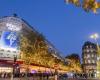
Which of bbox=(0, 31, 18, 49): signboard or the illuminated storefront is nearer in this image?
the illuminated storefront

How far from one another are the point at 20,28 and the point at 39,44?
158 feet

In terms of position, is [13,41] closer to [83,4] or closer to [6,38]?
[6,38]

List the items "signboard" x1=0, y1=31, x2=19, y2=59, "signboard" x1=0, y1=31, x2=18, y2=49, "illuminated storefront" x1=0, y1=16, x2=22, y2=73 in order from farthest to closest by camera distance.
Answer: "signboard" x1=0, y1=31, x2=18, y2=49 → "signboard" x1=0, y1=31, x2=19, y2=59 → "illuminated storefront" x1=0, y1=16, x2=22, y2=73

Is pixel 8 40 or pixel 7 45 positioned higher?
pixel 8 40

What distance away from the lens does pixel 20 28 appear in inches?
5472

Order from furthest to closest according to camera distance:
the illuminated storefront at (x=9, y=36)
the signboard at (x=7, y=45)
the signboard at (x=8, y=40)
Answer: the signboard at (x=8, y=40) < the signboard at (x=7, y=45) < the illuminated storefront at (x=9, y=36)

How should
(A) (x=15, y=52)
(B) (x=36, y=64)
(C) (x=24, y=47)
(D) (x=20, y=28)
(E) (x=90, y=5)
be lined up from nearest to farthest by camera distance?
(E) (x=90, y=5)
(C) (x=24, y=47)
(B) (x=36, y=64)
(A) (x=15, y=52)
(D) (x=20, y=28)

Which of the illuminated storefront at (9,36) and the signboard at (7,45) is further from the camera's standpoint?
the signboard at (7,45)

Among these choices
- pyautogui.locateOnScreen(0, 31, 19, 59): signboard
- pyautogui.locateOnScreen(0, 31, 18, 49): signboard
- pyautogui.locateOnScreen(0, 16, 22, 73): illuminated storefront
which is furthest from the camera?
pyautogui.locateOnScreen(0, 31, 18, 49): signboard

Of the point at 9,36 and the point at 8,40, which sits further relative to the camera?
the point at 9,36

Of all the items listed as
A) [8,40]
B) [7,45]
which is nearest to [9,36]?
[8,40]

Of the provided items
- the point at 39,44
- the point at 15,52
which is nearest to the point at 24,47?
the point at 39,44

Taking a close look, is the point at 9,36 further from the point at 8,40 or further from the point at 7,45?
the point at 7,45

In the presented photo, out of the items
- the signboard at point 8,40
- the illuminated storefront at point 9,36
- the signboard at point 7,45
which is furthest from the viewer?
the signboard at point 8,40
